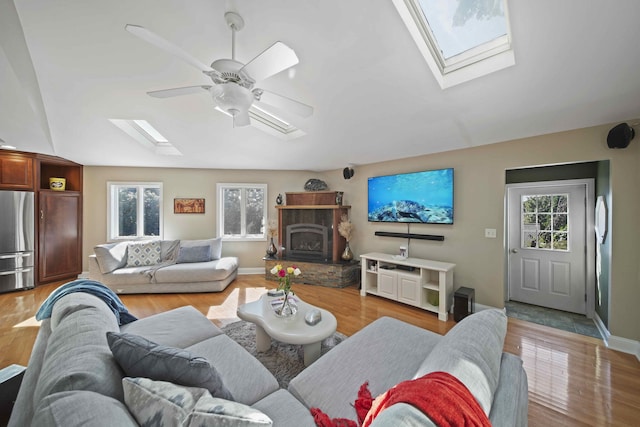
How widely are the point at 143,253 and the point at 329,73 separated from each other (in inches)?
171

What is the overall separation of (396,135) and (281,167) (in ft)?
8.14

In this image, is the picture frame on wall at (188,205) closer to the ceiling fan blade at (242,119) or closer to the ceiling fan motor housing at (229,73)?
the ceiling fan blade at (242,119)

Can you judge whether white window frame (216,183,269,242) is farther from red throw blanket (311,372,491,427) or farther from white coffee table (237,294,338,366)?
red throw blanket (311,372,491,427)

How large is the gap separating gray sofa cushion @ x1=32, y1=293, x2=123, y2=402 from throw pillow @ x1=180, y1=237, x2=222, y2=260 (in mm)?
3220

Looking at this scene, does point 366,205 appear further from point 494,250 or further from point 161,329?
point 161,329

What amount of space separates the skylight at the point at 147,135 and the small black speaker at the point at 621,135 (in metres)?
5.51

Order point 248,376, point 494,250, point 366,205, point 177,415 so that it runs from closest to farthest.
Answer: point 177,415, point 248,376, point 494,250, point 366,205

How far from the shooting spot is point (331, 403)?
119 centimetres

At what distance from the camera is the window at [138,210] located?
4.86 metres

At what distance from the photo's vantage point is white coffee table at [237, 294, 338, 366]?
1.88 meters

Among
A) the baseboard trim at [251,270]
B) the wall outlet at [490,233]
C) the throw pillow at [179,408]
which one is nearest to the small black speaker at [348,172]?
Result: the wall outlet at [490,233]

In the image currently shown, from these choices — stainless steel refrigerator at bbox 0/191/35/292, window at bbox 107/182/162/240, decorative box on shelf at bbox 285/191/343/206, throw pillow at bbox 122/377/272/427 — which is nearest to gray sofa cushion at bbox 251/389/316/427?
throw pillow at bbox 122/377/272/427

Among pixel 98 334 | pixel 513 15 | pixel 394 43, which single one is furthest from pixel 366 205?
pixel 98 334

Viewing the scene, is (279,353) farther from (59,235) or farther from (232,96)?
(59,235)
